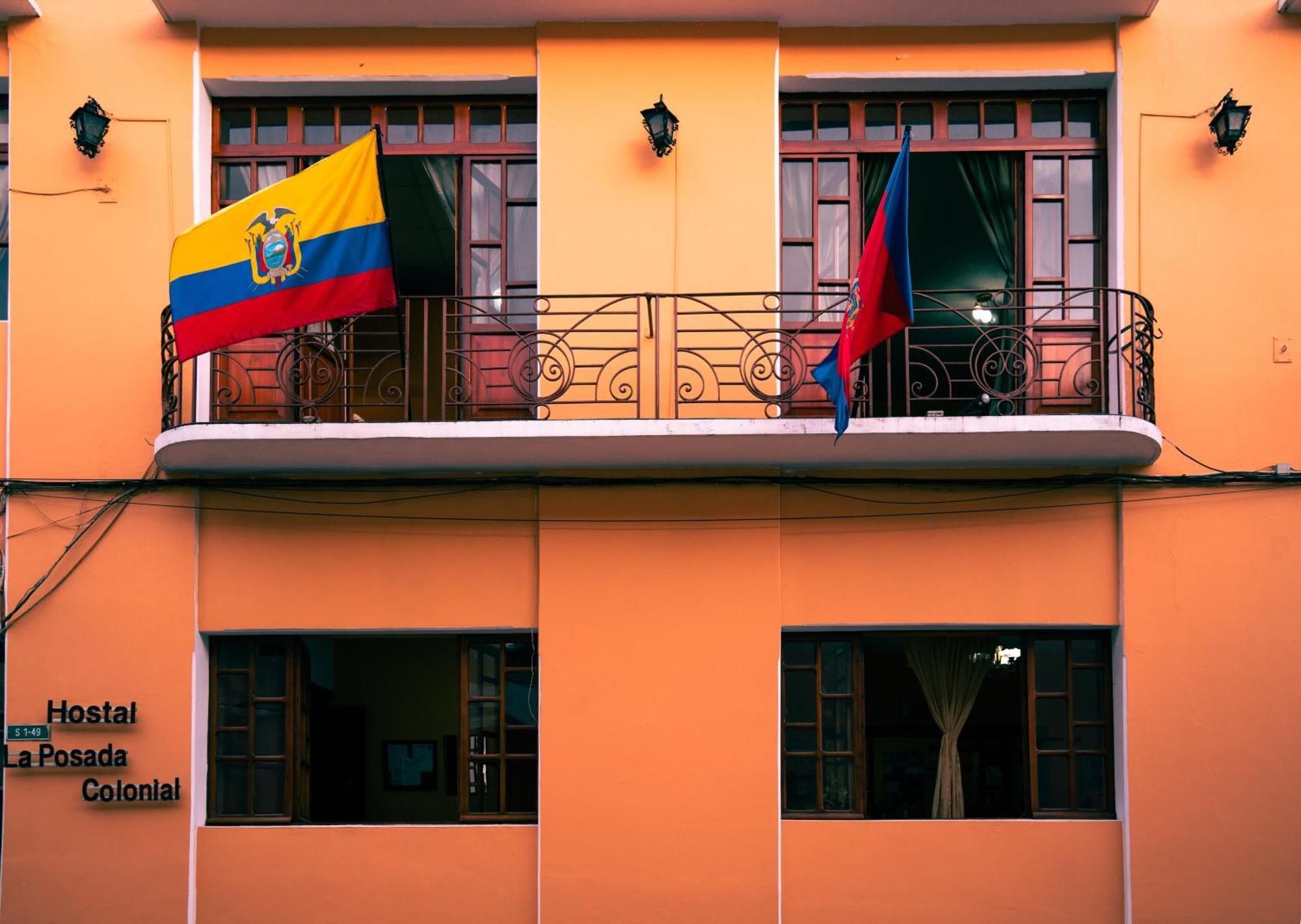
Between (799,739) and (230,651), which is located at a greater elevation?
(230,651)

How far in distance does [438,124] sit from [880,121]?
389cm

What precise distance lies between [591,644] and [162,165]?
212 inches

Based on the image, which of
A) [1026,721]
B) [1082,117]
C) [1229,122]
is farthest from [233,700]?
[1229,122]

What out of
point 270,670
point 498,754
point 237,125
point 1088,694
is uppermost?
point 237,125

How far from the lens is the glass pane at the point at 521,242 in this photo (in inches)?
458

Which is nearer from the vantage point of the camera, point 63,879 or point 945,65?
point 63,879

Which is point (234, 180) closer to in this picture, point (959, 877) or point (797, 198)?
point (797, 198)

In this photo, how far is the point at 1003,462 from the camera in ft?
35.8

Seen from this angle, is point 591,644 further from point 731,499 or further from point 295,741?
point 295,741

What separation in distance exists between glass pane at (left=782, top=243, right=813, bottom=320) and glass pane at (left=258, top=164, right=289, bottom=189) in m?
4.44

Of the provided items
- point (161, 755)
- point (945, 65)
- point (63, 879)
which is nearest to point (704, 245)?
point (945, 65)

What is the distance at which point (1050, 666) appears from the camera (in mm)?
11141

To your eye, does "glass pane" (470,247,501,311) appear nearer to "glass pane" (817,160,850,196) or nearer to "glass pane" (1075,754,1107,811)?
"glass pane" (817,160,850,196)

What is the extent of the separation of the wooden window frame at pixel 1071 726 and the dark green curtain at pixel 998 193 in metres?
2.10
